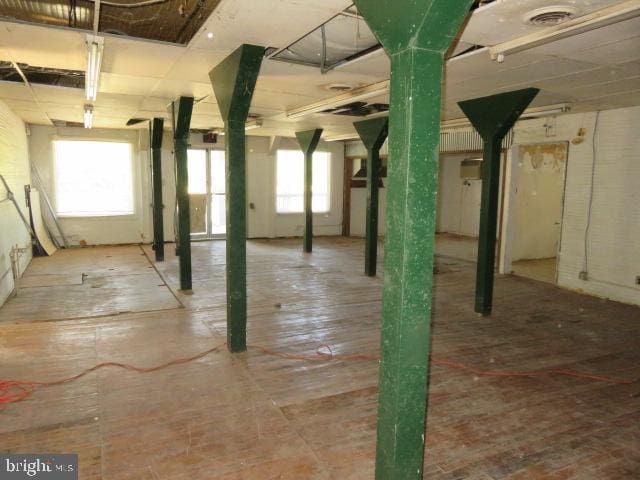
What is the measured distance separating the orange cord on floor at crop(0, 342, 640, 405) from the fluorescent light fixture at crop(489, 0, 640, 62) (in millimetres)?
2495

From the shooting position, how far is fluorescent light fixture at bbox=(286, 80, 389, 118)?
15.0ft

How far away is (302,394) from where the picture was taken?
320 cm

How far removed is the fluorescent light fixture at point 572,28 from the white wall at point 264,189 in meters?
8.22

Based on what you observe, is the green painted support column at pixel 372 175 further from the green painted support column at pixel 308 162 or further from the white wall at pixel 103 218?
the white wall at pixel 103 218

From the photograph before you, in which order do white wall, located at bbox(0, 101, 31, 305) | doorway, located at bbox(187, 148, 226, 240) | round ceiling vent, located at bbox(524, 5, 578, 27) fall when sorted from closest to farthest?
round ceiling vent, located at bbox(524, 5, 578, 27) → white wall, located at bbox(0, 101, 31, 305) → doorway, located at bbox(187, 148, 226, 240)

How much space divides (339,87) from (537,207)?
5245mm

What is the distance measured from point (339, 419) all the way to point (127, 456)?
50.5 inches

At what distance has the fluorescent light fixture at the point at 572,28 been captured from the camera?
2.44 metres

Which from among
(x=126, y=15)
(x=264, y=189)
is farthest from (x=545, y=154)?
(x=126, y=15)

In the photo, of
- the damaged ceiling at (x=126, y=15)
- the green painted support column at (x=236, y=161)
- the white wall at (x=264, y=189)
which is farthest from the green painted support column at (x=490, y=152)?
the white wall at (x=264, y=189)

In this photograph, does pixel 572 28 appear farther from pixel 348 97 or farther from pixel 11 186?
pixel 11 186

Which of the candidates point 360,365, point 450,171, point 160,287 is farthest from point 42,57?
point 450,171

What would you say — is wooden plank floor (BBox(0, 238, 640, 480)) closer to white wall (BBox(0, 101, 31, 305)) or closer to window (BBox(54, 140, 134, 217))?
white wall (BBox(0, 101, 31, 305))

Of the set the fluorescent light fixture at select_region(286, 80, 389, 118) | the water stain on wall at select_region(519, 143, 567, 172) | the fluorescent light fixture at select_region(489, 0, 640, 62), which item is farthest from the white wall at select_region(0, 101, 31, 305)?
the water stain on wall at select_region(519, 143, 567, 172)
